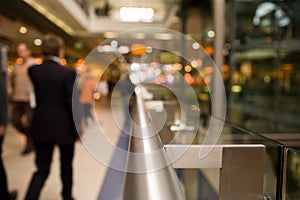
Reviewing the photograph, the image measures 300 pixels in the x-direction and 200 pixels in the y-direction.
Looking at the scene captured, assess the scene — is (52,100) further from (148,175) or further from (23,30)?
(23,30)

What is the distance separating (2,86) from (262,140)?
2.03 m

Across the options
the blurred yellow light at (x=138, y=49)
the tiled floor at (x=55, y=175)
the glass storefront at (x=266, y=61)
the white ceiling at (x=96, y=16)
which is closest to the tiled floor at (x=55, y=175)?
the tiled floor at (x=55, y=175)

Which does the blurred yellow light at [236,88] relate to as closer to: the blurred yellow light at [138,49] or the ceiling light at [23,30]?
the ceiling light at [23,30]

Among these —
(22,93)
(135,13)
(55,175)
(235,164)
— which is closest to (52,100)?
(55,175)

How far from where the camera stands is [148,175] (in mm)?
553

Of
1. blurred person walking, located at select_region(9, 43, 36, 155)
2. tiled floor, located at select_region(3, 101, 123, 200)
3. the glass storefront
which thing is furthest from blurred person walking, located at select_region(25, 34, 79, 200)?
the glass storefront

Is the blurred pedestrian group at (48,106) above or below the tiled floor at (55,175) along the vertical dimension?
above

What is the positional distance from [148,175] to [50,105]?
2.14 metres

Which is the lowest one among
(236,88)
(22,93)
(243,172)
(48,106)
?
(243,172)

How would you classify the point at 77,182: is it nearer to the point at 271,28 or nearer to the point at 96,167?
the point at 96,167

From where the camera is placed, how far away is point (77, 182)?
11.6 feet

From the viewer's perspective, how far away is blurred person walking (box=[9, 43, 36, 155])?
4184mm

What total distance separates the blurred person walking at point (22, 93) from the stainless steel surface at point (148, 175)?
3762 millimetres

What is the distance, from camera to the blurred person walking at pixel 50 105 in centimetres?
254
